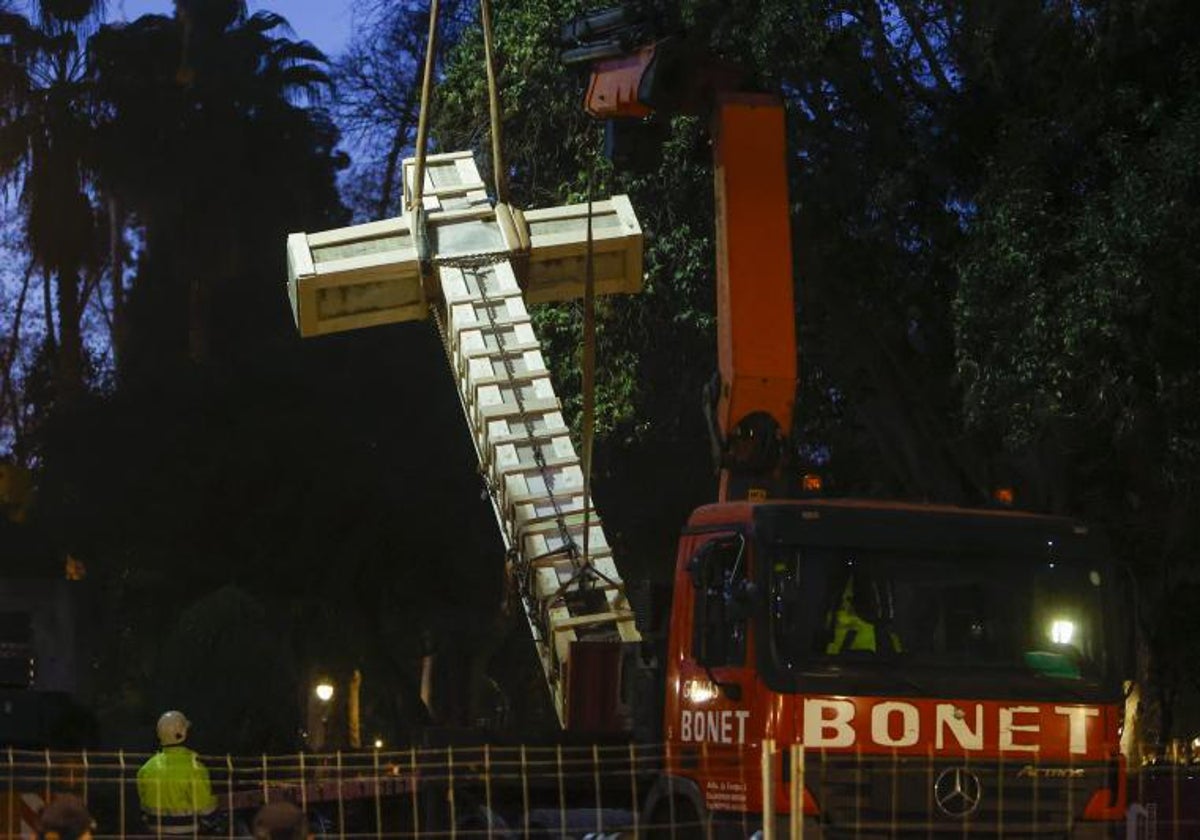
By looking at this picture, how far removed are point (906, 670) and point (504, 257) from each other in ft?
25.6

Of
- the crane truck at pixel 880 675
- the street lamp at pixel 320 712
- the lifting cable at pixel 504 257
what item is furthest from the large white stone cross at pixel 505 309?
the street lamp at pixel 320 712

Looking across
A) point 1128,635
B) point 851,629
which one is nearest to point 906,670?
point 851,629

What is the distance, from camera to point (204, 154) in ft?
138

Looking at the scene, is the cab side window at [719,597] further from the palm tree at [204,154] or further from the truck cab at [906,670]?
the palm tree at [204,154]

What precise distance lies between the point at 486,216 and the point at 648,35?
3.68 metres

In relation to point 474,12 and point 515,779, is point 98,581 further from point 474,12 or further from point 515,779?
point 515,779

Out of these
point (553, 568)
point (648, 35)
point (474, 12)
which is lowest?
point (553, 568)

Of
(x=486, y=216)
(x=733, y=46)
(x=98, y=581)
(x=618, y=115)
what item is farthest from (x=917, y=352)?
(x=98, y=581)

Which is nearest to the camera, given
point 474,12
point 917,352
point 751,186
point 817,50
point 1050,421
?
point 751,186

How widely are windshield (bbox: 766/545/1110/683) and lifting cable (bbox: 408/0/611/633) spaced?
11.7 feet

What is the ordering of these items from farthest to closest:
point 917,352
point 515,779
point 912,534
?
point 917,352 → point 515,779 → point 912,534

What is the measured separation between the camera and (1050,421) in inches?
739

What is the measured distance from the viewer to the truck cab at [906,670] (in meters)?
11.5

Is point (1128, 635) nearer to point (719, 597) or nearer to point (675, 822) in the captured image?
point (719, 597)
